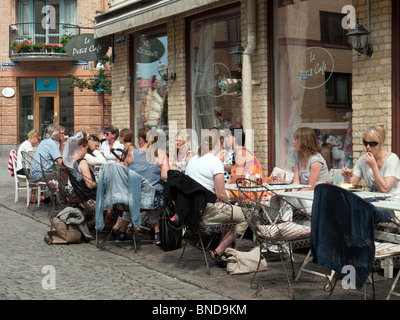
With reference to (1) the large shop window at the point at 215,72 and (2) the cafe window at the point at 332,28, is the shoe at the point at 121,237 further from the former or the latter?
(2) the cafe window at the point at 332,28

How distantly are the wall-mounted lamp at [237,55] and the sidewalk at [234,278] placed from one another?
3501 millimetres

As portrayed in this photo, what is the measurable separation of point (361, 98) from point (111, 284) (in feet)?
14.1

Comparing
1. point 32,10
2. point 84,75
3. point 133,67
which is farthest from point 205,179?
point 32,10

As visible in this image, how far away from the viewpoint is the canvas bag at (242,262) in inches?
249

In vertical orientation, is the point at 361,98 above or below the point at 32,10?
below

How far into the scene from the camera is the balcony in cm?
2811

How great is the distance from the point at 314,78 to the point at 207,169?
3303 mm

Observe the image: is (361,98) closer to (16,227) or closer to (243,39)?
(243,39)

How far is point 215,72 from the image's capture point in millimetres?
11570

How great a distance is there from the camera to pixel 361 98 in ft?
27.2

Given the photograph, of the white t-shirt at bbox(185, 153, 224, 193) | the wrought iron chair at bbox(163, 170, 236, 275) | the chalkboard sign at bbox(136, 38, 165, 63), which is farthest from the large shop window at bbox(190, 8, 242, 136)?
the wrought iron chair at bbox(163, 170, 236, 275)

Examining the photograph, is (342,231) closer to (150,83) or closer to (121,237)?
(121,237)

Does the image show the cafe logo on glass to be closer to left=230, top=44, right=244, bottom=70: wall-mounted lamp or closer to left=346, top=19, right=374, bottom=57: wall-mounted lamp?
left=346, top=19, right=374, bottom=57: wall-mounted lamp

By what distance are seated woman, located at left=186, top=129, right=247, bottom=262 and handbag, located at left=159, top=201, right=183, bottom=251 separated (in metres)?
0.75
